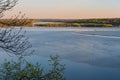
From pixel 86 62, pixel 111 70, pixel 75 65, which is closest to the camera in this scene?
pixel 111 70

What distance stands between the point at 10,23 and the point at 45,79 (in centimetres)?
75

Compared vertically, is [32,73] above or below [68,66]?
above

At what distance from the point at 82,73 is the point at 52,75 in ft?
23.6

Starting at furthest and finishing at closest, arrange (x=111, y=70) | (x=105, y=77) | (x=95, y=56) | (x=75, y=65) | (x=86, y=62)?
(x=95, y=56) < (x=86, y=62) < (x=75, y=65) < (x=111, y=70) < (x=105, y=77)

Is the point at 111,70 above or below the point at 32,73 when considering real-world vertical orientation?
below

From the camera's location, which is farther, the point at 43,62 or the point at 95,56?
the point at 95,56

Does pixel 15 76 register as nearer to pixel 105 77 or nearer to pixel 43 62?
pixel 105 77

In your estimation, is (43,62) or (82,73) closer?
(82,73)

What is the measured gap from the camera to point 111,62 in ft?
42.2

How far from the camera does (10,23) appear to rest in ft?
10.9

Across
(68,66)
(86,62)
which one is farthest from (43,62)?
(86,62)

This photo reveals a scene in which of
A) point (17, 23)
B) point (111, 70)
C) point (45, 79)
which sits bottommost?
point (111, 70)

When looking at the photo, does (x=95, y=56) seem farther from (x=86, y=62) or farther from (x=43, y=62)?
(x=43, y=62)

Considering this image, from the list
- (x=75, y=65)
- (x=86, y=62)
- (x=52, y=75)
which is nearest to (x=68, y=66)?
(x=75, y=65)
